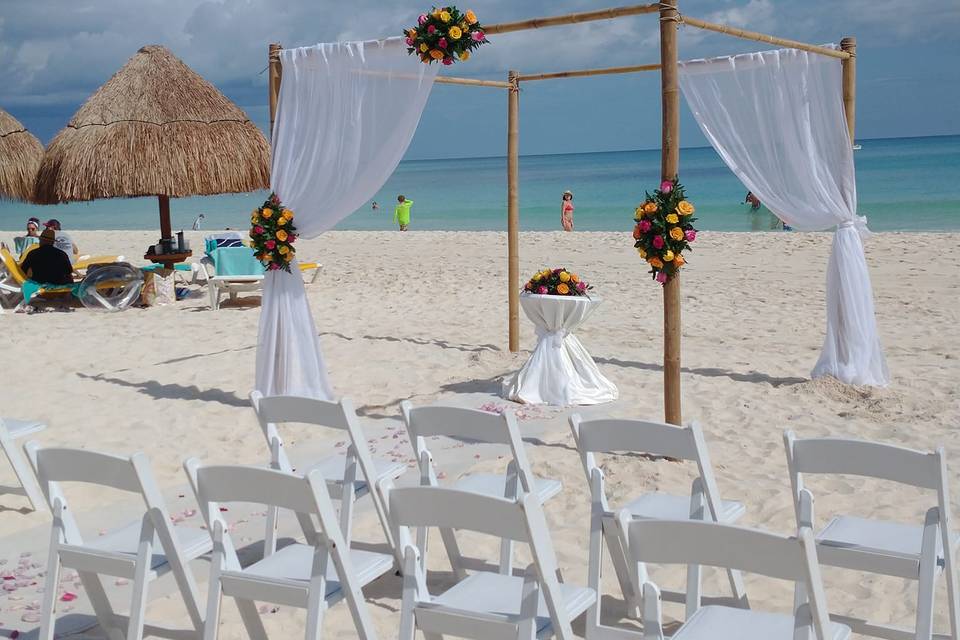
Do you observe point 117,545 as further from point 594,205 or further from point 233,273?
point 594,205

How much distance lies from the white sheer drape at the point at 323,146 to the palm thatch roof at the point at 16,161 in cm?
731

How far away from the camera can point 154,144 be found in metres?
10.3

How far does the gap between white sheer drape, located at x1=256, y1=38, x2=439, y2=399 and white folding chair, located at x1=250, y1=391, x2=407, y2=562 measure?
7.95 ft

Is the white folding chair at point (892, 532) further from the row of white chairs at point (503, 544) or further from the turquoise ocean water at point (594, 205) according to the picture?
the turquoise ocean water at point (594, 205)

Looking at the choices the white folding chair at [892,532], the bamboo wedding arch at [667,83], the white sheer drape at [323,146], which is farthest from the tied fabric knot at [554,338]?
the white folding chair at [892,532]

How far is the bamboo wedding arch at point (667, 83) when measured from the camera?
4.72m

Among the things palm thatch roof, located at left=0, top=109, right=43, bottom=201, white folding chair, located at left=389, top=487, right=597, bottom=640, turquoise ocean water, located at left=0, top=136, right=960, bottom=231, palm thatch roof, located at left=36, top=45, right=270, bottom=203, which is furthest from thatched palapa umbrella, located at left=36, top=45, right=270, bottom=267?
turquoise ocean water, located at left=0, top=136, right=960, bottom=231

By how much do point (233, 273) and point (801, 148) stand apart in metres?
6.43

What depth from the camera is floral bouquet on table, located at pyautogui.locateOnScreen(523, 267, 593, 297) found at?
241 inches

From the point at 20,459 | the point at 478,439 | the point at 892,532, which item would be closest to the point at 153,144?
the point at 20,459

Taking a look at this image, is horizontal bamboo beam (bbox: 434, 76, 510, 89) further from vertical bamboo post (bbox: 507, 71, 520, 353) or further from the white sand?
the white sand

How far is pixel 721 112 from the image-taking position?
610 cm

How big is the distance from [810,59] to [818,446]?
156 inches

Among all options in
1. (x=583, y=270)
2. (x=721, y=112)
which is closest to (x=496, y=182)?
(x=583, y=270)
